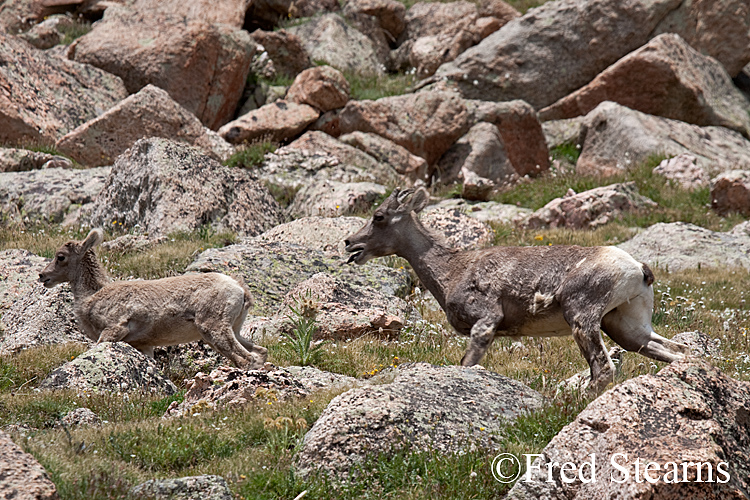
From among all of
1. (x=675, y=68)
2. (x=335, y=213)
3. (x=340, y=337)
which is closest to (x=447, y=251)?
(x=340, y=337)

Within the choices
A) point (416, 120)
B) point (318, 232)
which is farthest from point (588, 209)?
point (318, 232)

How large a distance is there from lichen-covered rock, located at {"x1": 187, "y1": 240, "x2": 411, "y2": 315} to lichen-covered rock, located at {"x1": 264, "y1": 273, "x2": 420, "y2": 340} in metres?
0.37

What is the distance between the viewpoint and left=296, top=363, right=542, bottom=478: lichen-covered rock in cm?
671

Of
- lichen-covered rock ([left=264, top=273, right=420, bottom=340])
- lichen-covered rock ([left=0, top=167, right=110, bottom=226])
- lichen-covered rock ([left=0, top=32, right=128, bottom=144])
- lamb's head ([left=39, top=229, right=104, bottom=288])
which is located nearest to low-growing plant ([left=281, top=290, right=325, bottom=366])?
lichen-covered rock ([left=264, top=273, right=420, bottom=340])

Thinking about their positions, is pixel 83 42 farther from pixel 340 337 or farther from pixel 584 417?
pixel 584 417

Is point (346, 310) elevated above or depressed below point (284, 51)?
above

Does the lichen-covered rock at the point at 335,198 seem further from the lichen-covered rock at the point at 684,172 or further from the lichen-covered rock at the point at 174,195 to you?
the lichen-covered rock at the point at 684,172

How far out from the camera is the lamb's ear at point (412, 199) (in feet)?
34.3

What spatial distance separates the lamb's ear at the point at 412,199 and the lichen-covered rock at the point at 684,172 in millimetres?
12096

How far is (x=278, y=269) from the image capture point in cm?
1348

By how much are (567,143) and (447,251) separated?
51.3 ft

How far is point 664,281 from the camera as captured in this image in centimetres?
1480

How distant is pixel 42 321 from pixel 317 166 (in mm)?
10193

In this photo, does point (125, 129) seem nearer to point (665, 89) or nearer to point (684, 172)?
point (684, 172)
